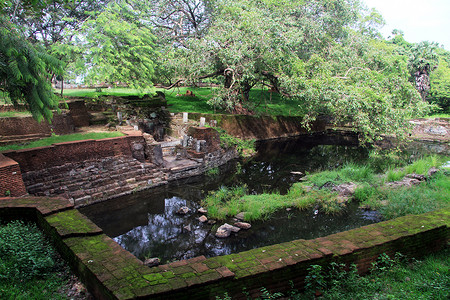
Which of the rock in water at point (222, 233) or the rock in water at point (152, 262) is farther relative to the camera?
the rock in water at point (222, 233)

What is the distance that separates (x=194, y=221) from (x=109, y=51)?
9.24 meters

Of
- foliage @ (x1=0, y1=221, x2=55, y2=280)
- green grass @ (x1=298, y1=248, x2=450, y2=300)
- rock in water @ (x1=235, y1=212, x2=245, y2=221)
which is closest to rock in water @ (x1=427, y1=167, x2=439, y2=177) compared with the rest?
green grass @ (x1=298, y1=248, x2=450, y2=300)

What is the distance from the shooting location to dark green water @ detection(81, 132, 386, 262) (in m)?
6.95

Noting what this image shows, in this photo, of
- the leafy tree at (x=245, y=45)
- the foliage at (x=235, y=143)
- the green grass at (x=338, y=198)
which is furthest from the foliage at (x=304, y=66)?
the green grass at (x=338, y=198)

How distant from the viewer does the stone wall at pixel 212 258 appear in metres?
3.24

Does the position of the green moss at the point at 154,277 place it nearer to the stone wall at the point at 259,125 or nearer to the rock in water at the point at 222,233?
the rock in water at the point at 222,233

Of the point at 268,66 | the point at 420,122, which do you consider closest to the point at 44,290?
the point at 268,66

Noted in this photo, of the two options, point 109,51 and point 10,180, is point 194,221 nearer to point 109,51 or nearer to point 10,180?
point 10,180

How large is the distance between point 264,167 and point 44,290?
35.2ft

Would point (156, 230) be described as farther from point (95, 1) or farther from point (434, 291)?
point (95, 1)

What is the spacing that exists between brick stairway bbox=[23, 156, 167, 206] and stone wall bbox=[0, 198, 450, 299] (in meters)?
3.62

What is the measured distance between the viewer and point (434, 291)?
11.1 ft

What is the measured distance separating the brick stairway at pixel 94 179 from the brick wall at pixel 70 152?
0.53 ft

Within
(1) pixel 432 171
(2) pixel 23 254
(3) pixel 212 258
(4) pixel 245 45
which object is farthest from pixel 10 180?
(1) pixel 432 171
